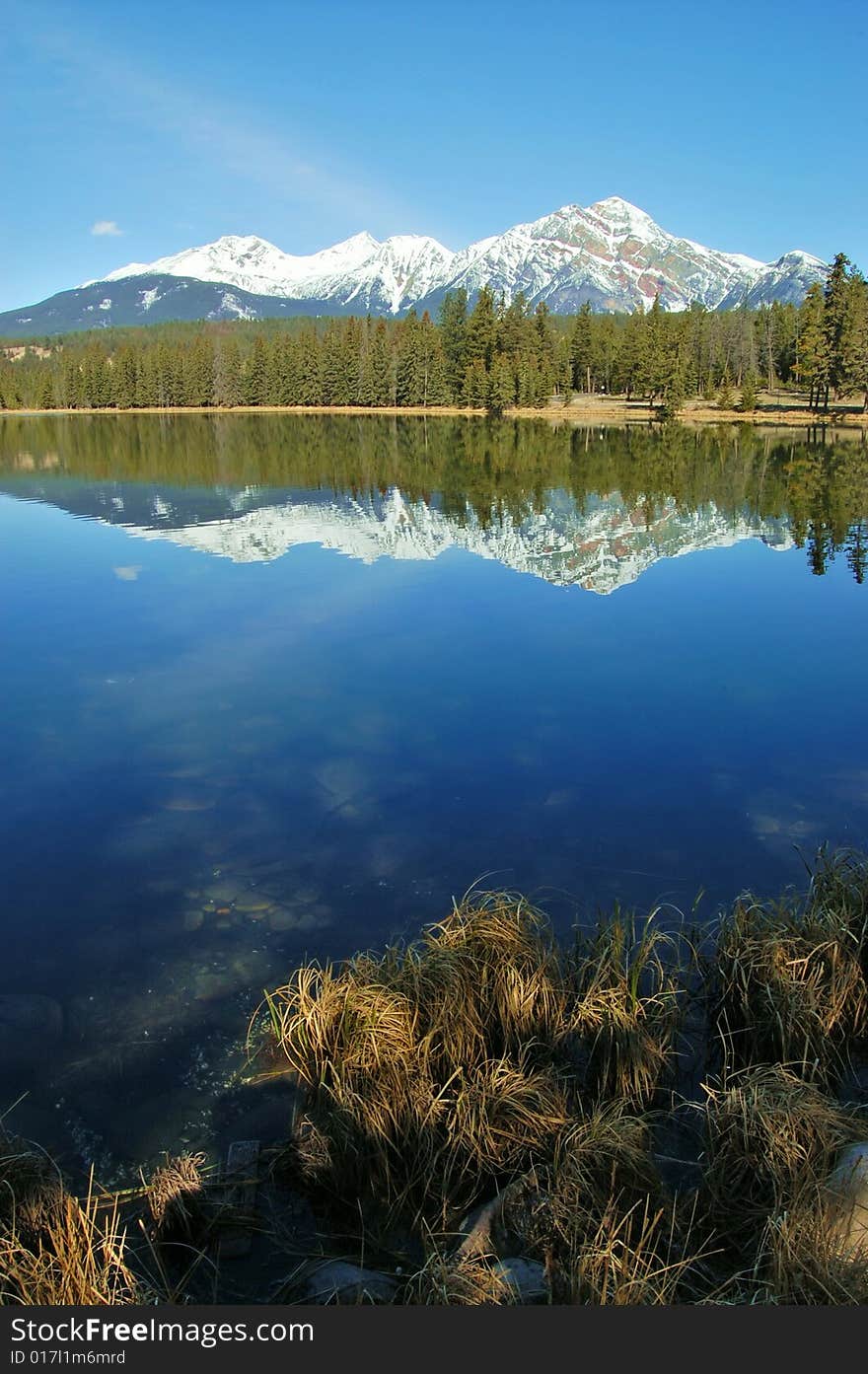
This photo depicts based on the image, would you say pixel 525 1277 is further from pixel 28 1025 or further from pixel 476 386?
pixel 476 386

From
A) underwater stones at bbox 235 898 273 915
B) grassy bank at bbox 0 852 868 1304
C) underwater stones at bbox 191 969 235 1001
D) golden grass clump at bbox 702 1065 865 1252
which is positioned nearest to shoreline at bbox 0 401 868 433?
underwater stones at bbox 235 898 273 915

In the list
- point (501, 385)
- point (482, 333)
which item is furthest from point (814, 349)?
point (482, 333)

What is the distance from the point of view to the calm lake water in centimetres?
748

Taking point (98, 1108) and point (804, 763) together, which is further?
point (804, 763)

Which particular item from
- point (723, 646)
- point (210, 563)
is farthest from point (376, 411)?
point (723, 646)

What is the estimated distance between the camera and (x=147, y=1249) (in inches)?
197

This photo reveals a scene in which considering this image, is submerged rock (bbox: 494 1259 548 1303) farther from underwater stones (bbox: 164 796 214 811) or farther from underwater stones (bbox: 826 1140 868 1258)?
underwater stones (bbox: 164 796 214 811)

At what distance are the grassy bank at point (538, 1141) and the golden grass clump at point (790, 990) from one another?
2cm

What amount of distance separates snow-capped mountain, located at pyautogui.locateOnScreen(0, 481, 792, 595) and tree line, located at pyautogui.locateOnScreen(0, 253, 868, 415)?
211ft

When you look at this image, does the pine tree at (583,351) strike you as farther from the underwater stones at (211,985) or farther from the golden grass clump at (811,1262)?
the golden grass clump at (811,1262)

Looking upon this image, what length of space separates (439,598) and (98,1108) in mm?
16134

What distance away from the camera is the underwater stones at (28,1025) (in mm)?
6758

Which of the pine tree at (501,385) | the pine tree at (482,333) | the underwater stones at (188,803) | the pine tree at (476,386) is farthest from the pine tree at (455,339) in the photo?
the underwater stones at (188,803)

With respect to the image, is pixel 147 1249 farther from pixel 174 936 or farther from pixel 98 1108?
pixel 174 936
